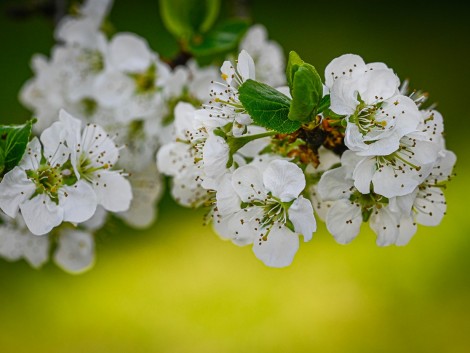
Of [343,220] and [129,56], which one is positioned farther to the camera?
[129,56]

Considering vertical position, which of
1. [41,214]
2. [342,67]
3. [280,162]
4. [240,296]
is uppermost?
[342,67]

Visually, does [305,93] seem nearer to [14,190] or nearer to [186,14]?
[14,190]

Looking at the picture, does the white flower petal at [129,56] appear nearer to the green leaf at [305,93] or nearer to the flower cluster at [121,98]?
the flower cluster at [121,98]

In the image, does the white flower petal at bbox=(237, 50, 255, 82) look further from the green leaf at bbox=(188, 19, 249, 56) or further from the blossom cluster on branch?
the green leaf at bbox=(188, 19, 249, 56)

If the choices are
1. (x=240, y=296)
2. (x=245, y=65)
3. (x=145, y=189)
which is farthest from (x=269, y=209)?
(x=240, y=296)

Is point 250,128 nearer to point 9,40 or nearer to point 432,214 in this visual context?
point 432,214

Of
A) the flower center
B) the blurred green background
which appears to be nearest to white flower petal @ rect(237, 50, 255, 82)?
the flower center
